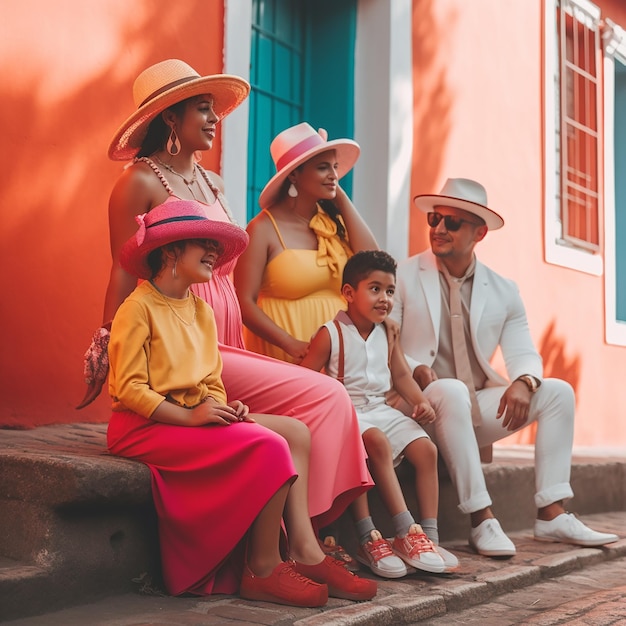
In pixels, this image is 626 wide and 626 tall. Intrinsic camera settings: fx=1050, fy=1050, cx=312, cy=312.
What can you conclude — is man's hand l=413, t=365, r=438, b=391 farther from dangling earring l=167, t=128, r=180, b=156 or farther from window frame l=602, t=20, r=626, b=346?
window frame l=602, t=20, r=626, b=346

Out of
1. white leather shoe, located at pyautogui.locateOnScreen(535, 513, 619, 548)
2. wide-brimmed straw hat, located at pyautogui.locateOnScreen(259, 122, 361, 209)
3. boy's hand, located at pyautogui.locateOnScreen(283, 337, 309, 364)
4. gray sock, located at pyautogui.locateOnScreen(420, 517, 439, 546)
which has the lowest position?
white leather shoe, located at pyautogui.locateOnScreen(535, 513, 619, 548)

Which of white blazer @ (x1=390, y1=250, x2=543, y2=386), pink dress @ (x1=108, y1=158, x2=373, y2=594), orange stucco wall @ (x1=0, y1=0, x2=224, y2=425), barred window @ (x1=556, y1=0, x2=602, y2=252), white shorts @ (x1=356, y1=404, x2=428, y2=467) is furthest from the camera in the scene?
barred window @ (x1=556, y1=0, x2=602, y2=252)

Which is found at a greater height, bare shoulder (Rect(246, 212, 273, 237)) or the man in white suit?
bare shoulder (Rect(246, 212, 273, 237))

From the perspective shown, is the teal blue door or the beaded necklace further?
the teal blue door

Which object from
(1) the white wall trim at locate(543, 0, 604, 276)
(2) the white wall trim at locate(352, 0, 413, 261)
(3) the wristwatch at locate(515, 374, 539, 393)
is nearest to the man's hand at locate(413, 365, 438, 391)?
(3) the wristwatch at locate(515, 374, 539, 393)

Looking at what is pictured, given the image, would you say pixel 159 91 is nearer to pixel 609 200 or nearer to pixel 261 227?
pixel 261 227

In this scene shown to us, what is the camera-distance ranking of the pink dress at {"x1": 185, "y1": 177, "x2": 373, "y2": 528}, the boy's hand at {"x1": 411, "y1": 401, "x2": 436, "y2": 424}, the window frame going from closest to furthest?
the pink dress at {"x1": 185, "y1": 177, "x2": 373, "y2": 528}, the boy's hand at {"x1": 411, "y1": 401, "x2": 436, "y2": 424}, the window frame

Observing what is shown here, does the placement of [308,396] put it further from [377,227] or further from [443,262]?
[377,227]

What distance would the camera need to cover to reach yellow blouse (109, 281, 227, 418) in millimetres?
3295

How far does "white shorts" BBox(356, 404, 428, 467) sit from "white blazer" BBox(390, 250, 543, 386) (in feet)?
2.02

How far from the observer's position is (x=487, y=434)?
16.5 feet

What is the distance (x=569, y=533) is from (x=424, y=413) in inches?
41.2

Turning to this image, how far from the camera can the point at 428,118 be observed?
7.06 metres

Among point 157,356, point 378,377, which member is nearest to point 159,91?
point 157,356
